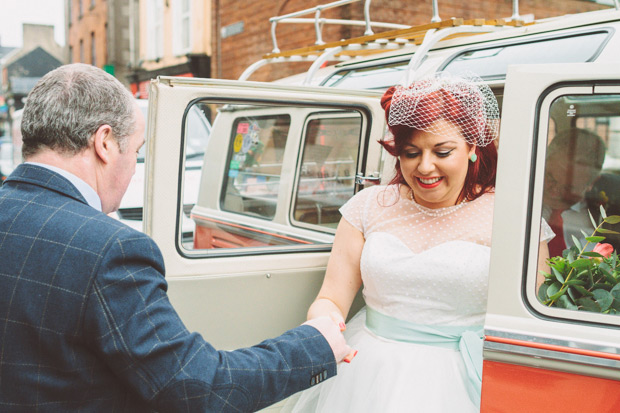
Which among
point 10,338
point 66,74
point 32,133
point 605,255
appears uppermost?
point 66,74

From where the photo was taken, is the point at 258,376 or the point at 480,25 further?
the point at 480,25

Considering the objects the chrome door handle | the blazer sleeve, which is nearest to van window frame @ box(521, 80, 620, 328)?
the blazer sleeve

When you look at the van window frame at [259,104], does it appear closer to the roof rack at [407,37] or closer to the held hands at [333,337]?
the roof rack at [407,37]

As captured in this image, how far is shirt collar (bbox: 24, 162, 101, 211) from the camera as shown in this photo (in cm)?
145

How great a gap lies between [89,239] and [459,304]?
1.37 metres

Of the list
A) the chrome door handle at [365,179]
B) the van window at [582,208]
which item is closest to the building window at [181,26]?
the van window at [582,208]

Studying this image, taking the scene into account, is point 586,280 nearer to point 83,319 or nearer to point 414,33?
point 83,319

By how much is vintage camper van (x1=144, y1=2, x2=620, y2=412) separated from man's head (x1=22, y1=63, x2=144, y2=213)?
758 mm

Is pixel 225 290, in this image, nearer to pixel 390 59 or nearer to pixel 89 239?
pixel 89 239

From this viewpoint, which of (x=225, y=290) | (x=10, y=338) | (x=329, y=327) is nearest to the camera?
(x=10, y=338)

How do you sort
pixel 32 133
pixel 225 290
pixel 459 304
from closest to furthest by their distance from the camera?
pixel 32 133 < pixel 459 304 < pixel 225 290

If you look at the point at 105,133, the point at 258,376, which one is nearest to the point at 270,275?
the point at 258,376

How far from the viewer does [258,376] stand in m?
1.51

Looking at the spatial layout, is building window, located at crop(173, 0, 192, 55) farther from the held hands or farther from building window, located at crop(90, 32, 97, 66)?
the held hands
